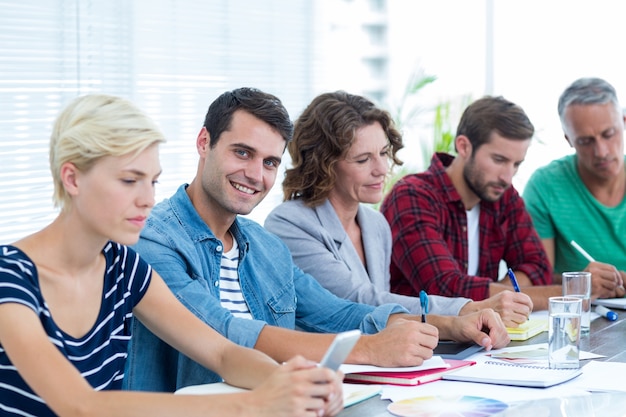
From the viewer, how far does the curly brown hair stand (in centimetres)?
287

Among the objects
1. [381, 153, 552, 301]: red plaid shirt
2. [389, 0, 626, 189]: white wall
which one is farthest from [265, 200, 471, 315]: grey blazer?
[389, 0, 626, 189]: white wall

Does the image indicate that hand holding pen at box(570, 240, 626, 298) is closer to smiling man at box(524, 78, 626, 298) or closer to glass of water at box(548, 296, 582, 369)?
smiling man at box(524, 78, 626, 298)

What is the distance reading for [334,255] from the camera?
2.83 meters

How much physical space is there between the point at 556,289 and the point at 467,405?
1.27 meters

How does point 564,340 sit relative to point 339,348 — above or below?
below

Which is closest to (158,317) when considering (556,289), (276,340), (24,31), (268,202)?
(276,340)

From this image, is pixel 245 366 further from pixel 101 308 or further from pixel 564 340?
pixel 564 340

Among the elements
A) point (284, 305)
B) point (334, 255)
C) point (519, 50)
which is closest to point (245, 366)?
point (284, 305)

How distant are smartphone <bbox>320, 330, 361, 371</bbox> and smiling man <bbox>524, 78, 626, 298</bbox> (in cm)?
229

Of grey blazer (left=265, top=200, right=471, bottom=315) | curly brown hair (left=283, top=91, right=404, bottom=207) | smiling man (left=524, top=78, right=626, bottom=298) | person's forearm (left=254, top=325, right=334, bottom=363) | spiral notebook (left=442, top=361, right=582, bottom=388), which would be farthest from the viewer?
smiling man (left=524, top=78, right=626, bottom=298)

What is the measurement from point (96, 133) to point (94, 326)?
424 millimetres

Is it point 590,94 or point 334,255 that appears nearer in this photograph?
point 334,255

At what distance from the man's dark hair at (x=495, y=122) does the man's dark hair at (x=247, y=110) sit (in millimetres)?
1215

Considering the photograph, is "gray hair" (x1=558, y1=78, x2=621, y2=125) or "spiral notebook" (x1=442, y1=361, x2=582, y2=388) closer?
"spiral notebook" (x1=442, y1=361, x2=582, y2=388)
